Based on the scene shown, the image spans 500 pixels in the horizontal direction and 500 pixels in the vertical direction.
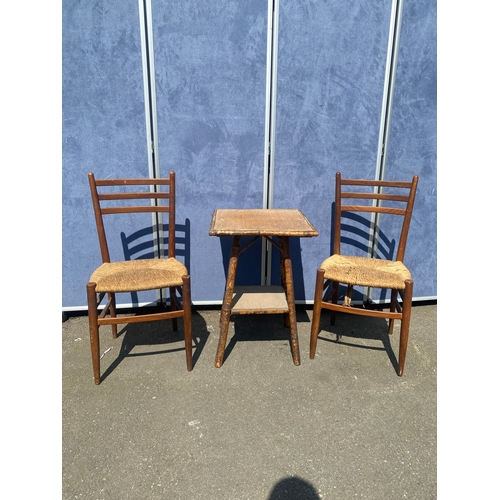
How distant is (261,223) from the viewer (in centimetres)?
198

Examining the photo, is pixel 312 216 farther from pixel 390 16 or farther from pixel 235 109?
pixel 390 16

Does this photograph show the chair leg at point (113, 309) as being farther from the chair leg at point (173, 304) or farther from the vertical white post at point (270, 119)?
the vertical white post at point (270, 119)

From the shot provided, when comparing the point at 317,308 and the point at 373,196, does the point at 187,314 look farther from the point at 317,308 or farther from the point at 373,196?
the point at 373,196

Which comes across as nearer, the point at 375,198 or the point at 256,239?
the point at 256,239

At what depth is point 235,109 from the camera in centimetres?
231

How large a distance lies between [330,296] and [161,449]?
152 cm

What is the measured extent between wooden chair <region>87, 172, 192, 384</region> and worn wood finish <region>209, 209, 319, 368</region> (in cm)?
23

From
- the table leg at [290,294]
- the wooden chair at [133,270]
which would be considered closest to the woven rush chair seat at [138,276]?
the wooden chair at [133,270]

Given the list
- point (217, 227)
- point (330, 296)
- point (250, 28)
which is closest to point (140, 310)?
point (217, 227)

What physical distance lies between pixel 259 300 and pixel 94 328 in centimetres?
97

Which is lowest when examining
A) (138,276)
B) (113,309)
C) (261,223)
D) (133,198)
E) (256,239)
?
(113,309)

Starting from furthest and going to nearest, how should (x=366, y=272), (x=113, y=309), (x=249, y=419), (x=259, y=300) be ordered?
(x=113, y=309), (x=259, y=300), (x=366, y=272), (x=249, y=419)

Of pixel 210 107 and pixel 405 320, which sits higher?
pixel 210 107

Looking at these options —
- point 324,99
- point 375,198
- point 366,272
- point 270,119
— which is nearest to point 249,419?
point 366,272
